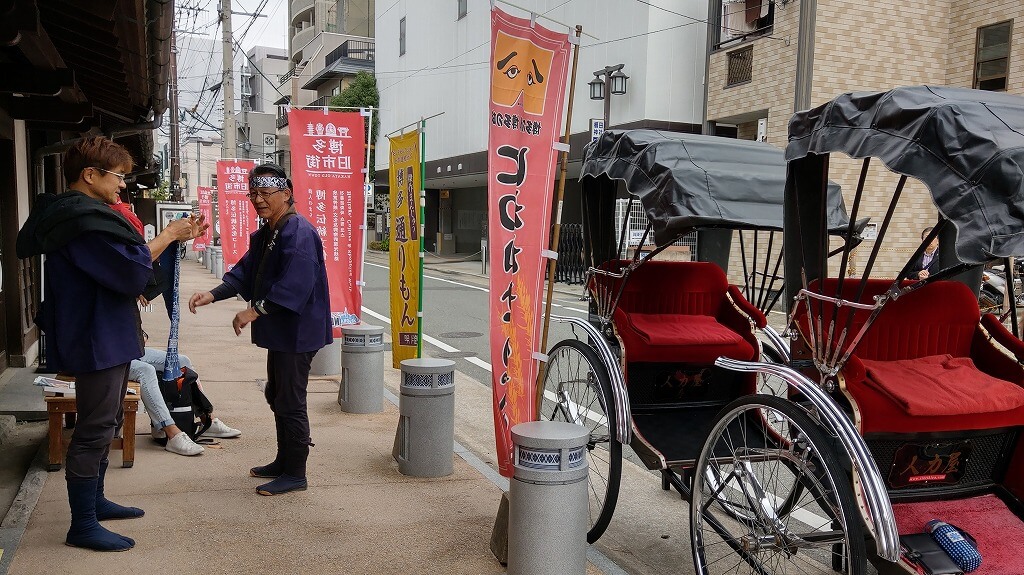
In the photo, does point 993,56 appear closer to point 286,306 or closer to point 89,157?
point 286,306

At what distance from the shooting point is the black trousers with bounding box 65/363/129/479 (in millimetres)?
3662

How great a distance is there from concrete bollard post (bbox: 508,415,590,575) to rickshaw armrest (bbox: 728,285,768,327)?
6.14 ft

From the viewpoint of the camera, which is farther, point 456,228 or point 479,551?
point 456,228

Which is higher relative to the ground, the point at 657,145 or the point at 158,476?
the point at 657,145

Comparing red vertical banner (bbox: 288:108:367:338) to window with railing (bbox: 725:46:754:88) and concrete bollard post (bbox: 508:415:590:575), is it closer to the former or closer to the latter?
concrete bollard post (bbox: 508:415:590:575)

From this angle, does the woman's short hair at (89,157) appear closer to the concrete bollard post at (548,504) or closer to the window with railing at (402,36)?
the concrete bollard post at (548,504)

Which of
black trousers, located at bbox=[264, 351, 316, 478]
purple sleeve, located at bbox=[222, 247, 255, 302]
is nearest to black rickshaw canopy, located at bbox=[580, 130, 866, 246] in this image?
black trousers, located at bbox=[264, 351, 316, 478]

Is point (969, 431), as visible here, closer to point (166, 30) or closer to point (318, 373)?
point (166, 30)

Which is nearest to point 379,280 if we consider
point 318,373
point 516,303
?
point 318,373

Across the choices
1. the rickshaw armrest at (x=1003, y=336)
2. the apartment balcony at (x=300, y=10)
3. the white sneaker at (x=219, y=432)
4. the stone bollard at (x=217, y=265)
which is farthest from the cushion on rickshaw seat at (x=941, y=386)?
the apartment balcony at (x=300, y=10)

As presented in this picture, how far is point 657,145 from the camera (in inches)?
177

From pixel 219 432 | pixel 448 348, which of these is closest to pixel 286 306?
pixel 219 432

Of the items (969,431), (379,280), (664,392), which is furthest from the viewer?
(379,280)

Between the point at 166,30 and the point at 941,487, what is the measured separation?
5.45 meters
